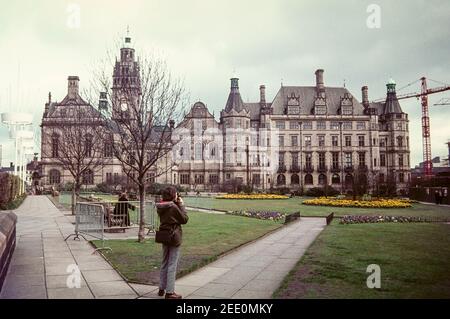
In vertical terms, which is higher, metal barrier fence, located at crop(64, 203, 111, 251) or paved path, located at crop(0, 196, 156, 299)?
metal barrier fence, located at crop(64, 203, 111, 251)

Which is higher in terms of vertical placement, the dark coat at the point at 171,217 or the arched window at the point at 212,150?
the arched window at the point at 212,150

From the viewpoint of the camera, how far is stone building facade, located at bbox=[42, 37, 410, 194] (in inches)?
2712

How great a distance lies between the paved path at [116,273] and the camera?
6.94 meters

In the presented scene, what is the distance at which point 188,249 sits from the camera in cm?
1120

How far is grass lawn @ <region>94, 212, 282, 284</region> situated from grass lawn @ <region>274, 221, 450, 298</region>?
2385 millimetres

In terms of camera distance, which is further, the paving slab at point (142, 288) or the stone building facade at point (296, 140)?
the stone building facade at point (296, 140)

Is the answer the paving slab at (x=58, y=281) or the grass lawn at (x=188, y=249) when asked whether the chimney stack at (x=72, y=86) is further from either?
the paving slab at (x=58, y=281)

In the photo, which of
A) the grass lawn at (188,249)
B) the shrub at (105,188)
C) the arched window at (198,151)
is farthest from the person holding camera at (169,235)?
the arched window at (198,151)

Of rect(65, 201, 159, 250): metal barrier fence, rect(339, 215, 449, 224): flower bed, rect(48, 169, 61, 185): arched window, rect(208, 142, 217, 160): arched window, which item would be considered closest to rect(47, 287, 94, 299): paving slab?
rect(65, 201, 159, 250): metal barrier fence

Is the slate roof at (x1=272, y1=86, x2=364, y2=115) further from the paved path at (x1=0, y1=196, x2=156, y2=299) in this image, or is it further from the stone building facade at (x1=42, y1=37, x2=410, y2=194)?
the paved path at (x1=0, y1=196, x2=156, y2=299)

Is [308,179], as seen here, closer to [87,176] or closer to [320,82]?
[320,82]

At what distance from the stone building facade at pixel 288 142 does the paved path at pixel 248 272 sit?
55.0 meters
